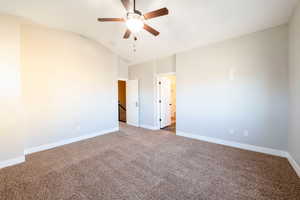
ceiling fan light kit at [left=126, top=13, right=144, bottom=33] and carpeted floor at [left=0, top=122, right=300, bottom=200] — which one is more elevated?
ceiling fan light kit at [left=126, top=13, right=144, bottom=33]

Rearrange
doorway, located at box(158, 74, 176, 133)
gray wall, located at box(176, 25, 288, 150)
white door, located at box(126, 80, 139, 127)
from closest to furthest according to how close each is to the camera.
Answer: gray wall, located at box(176, 25, 288, 150) → doorway, located at box(158, 74, 176, 133) → white door, located at box(126, 80, 139, 127)

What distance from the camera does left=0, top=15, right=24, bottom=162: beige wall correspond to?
106 inches

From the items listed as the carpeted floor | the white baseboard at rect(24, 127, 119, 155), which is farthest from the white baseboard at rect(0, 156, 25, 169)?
the white baseboard at rect(24, 127, 119, 155)

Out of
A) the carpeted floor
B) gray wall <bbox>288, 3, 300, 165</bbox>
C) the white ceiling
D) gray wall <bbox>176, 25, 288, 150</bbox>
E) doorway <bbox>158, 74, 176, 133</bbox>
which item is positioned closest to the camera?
the carpeted floor

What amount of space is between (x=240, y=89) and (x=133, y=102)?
3.94m

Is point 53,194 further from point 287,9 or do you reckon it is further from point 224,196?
point 287,9

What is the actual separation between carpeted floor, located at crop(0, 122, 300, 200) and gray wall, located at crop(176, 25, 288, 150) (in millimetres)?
553

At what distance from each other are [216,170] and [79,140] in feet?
12.2

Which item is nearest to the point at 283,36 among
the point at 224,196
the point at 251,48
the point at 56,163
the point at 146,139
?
the point at 251,48

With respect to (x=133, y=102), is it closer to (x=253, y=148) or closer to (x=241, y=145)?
(x=241, y=145)

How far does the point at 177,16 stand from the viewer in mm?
2844

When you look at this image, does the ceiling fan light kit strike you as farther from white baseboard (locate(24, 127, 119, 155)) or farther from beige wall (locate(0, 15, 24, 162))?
white baseboard (locate(24, 127, 119, 155))

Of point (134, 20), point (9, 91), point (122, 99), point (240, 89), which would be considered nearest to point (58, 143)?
point (9, 91)

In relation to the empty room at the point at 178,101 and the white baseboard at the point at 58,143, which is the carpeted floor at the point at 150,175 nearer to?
the empty room at the point at 178,101
